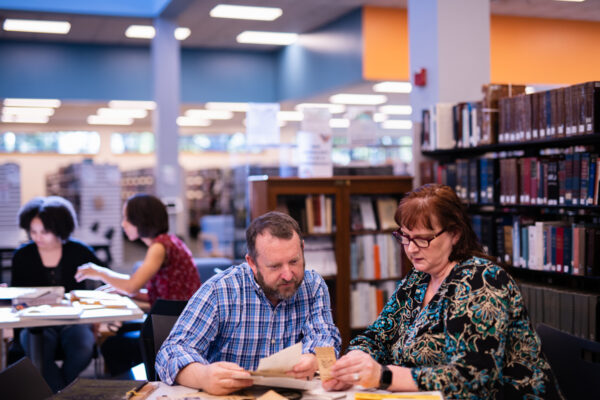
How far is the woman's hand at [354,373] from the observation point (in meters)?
2.00

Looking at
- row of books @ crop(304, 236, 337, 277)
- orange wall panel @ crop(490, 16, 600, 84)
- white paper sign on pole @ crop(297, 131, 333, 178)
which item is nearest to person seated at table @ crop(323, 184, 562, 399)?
row of books @ crop(304, 236, 337, 277)

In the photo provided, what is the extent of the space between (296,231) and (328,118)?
363 cm

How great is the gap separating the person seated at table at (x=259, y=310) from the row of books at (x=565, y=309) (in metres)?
2.01

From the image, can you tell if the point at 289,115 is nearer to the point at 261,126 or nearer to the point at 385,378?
the point at 261,126

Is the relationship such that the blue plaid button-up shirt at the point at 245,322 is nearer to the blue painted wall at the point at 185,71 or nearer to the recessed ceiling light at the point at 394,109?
the blue painted wall at the point at 185,71

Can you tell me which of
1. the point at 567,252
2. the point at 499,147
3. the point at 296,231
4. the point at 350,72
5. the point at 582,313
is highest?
the point at 350,72

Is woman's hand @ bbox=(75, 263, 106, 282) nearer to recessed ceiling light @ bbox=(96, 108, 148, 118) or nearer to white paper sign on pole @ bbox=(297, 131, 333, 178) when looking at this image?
white paper sign on pole @ bbox=(297, 131, 333, 178)

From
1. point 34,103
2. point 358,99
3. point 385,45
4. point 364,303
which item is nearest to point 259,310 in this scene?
point 364,303

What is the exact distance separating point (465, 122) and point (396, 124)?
14.8m

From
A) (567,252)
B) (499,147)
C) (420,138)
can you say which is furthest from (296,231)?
(420,138)

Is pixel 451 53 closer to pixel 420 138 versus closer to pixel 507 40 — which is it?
pixel 420 138

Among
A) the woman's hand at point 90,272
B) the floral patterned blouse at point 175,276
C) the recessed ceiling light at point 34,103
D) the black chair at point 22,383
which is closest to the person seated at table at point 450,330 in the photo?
the black chair at point 22,383

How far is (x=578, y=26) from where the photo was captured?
909 cm

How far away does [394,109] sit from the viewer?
15.6 meters
